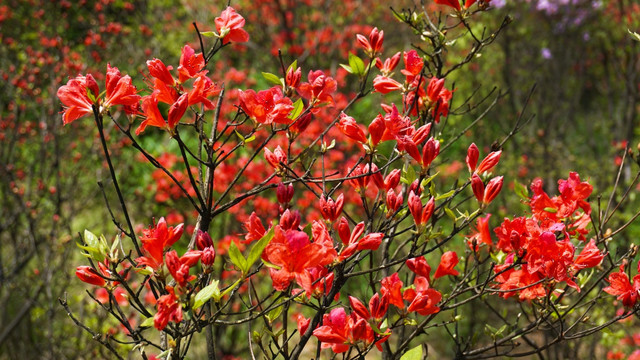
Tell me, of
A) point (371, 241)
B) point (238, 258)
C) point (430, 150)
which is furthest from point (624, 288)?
point (238, 258)

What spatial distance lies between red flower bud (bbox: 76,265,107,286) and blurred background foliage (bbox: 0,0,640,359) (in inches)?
83.8

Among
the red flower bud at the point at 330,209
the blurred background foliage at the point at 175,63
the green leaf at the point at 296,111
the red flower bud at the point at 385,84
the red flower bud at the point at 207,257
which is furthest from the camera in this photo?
the blurred background foliage at the point at 175,63

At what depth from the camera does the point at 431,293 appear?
126 centimetres

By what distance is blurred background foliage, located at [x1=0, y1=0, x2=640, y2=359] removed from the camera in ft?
12.6

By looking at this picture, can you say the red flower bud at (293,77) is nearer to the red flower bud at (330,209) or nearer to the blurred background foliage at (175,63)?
the red flower bud at (330,209)

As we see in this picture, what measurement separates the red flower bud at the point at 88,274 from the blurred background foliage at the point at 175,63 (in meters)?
2.13

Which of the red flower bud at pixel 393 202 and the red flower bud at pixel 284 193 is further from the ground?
the red flower bud at pixel 284 193

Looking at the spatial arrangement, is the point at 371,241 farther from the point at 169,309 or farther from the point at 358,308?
the point at 169,309

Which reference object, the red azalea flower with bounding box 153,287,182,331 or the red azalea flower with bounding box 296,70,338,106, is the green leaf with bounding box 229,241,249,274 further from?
the red azalea flower with bounding box 296,70,338,106

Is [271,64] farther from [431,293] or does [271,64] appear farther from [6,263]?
[431,293]

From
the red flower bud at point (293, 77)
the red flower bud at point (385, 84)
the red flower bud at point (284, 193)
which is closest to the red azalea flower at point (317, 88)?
the red flower bud at point (293, 77)

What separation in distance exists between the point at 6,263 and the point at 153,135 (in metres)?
3.47

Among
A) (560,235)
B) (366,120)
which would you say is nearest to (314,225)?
(560,235)

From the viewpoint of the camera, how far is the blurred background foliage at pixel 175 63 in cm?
385
